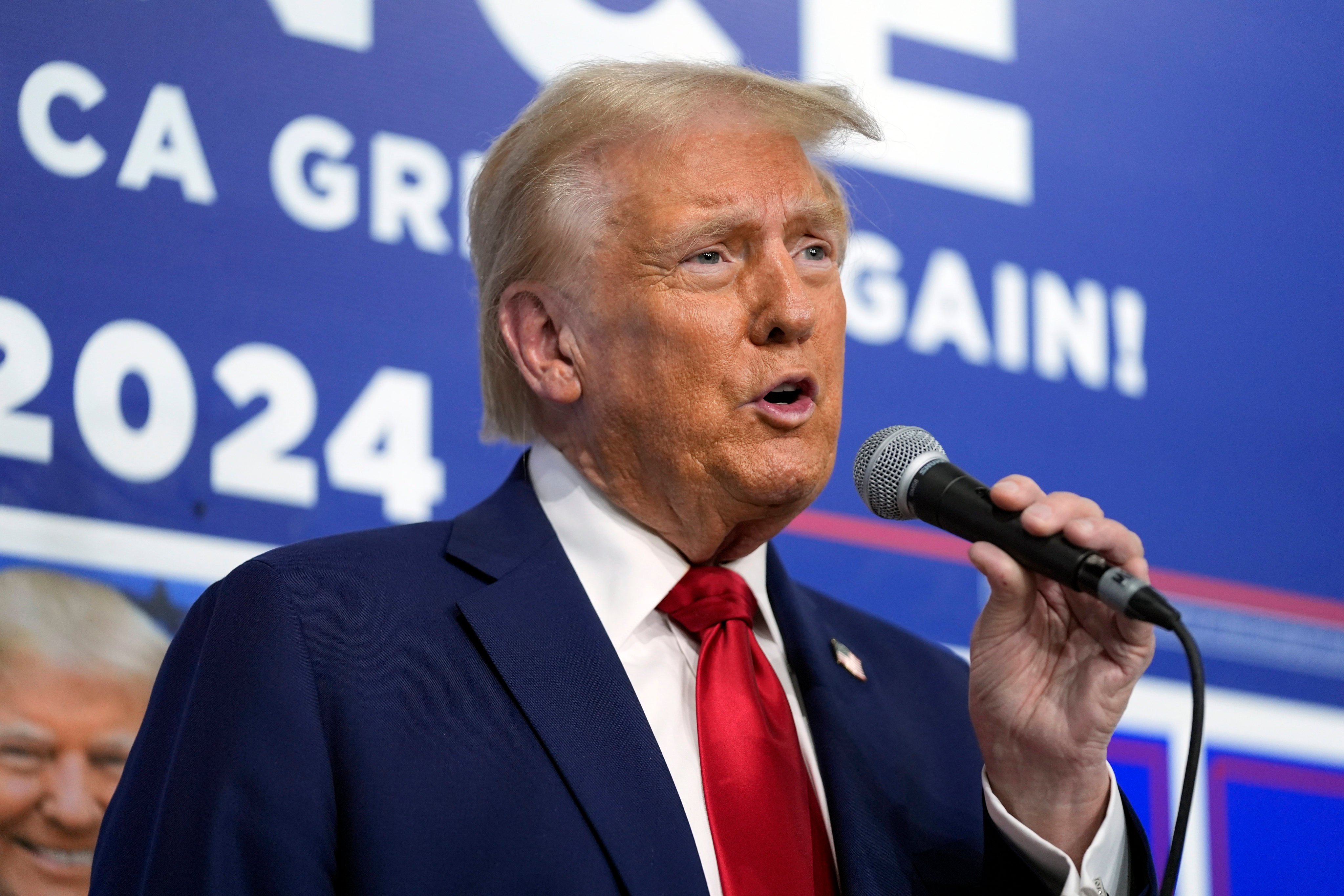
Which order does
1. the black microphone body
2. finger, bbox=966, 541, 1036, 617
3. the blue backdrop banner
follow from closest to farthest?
the black microphone body < finger, bbox=966, 541, 1036, 617 < the blue backdrop banner

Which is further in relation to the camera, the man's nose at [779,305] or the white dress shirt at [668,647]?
the man's nose at [779,305]

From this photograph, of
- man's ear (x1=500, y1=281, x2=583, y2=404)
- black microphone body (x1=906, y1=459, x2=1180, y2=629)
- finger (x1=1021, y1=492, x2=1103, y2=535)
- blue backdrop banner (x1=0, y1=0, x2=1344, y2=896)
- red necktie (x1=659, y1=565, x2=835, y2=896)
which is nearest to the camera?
black microphone body (x1=906, y1=459, x2=1180, y2=629)

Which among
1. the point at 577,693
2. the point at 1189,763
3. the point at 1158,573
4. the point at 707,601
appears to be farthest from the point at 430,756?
the point at 1158,573

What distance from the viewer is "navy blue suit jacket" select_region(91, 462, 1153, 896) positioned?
5.36 feet

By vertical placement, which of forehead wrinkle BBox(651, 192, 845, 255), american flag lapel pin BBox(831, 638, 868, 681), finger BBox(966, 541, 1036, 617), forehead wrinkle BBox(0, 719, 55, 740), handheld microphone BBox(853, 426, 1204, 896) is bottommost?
forehead wrinkle BBox(0, 719, 55, 740)

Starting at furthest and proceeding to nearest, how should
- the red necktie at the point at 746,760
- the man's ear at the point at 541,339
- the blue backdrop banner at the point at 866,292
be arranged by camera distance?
1. the blue backdrop banner at the point at 866,292
2. the man's ear at the point at 541,339
3. the red necktie at the point at 746,760

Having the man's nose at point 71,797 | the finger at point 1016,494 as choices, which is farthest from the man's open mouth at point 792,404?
the man's nose at point 71,797

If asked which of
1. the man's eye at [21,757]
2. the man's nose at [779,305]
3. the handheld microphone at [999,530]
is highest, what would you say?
the man's nose at [779,305]

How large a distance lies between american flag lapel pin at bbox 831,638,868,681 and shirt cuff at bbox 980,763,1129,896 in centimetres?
30

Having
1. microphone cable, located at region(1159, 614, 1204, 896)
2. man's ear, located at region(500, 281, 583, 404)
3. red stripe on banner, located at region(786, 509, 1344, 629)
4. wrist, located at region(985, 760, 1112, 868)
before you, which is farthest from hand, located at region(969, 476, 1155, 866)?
red stripe on banner, located at region(786, 509, 1344, 629)

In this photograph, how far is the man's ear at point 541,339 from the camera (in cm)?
212

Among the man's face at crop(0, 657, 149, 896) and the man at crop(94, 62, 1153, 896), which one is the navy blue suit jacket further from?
the man's face at crop(0, 657, 149, 896)

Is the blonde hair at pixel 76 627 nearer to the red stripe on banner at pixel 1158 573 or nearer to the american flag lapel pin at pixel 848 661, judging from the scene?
the american flag lapel pin at pixel 848 661

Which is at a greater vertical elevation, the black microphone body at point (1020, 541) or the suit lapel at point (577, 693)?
the black microphone body at point (1020, 541)
